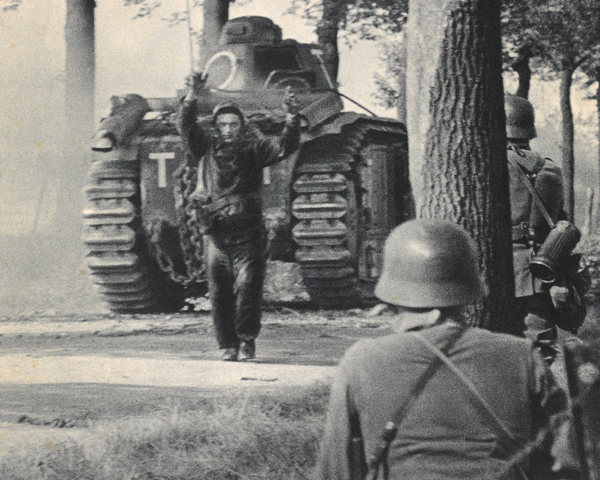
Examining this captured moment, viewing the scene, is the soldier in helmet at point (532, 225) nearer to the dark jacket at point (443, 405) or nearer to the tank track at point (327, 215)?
the dark jacket at point (443, 405)

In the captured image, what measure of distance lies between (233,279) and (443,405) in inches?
242

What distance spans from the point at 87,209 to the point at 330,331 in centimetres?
305

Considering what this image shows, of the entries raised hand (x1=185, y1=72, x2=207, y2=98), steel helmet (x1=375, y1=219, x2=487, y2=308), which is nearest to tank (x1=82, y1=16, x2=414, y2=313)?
raised hand (x1=185, y1=72, x2=207, y2=98)

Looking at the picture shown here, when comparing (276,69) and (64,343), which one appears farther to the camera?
(276,69)

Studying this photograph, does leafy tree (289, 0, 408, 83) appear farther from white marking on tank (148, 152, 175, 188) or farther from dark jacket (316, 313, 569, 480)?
dark jacket (316, 313, 569, 480)

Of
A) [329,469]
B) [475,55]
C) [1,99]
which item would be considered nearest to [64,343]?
[475,55]

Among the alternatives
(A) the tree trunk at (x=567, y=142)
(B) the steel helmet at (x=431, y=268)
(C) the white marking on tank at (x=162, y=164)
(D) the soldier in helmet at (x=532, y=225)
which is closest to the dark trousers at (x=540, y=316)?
(D) the soldier in helmet at (x=532, y=225)

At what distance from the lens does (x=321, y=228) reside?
11836mm

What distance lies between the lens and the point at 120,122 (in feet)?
38.7

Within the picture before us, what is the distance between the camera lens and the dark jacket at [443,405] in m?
2.63

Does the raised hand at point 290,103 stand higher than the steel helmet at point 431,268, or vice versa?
the raised hand at point 290,103

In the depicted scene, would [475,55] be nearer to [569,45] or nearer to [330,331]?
[330,331]

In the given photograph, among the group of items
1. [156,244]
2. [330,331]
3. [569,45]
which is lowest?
[330,331]

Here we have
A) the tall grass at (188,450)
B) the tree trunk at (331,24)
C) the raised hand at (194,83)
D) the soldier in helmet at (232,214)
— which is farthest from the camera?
the tree trunk at (331,24)
